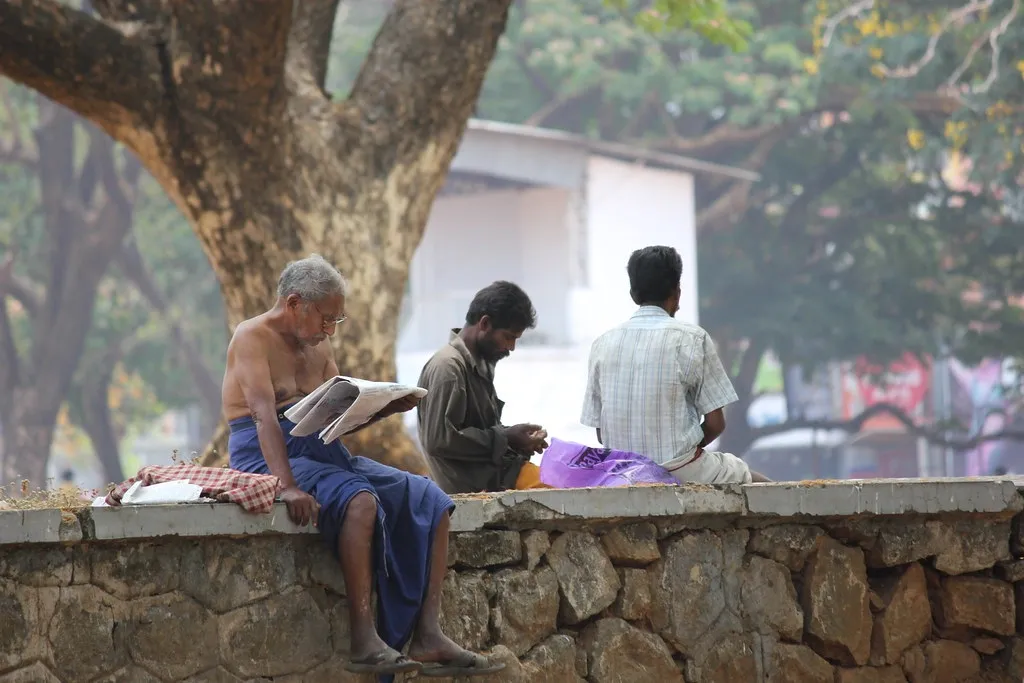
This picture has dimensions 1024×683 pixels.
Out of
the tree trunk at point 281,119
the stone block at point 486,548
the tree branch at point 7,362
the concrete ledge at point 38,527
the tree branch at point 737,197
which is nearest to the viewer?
the concrete ledge at point 38,527

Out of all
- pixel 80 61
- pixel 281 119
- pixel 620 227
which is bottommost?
pixel 281 119

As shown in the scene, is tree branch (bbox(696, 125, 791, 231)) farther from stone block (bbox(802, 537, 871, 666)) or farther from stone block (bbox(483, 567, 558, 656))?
stone block (bbox(483, 567, 558, 656))

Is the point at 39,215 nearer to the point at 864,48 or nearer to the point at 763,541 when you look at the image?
the point at 864,48

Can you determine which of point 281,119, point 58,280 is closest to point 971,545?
point 281,119

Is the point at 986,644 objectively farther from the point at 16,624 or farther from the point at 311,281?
the point at 16,624

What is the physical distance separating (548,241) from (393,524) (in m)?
14.8

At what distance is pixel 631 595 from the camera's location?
5188 mm

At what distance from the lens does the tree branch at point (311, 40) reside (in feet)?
29.0

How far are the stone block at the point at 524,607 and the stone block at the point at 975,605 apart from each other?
1654mm

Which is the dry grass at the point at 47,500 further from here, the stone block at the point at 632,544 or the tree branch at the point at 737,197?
the tree branch at the point at 737,197

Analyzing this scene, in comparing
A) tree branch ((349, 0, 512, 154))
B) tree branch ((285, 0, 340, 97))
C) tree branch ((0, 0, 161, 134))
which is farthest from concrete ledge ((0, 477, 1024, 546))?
tree branch ((285, 0, 340, 97))

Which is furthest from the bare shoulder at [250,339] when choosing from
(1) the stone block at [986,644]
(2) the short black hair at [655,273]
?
(1) the stone block at [986,644]

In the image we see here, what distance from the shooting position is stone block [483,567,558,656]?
16.3 ft

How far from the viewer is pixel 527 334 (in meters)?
18.5
